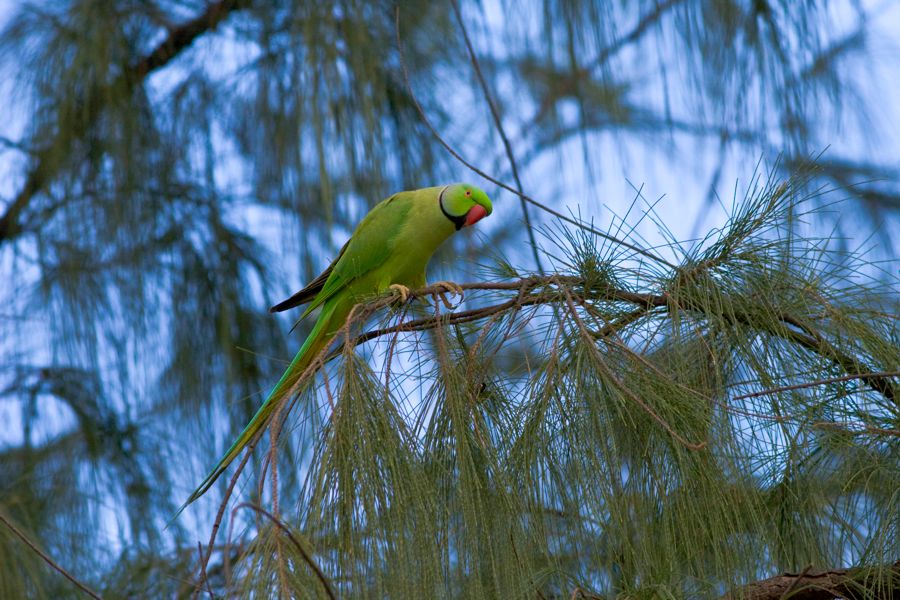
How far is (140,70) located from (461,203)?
100 cm

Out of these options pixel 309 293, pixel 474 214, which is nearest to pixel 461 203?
pixel 474 214

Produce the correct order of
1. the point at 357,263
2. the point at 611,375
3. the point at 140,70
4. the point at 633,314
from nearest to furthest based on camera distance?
the point at 611,375 → the point at 633,314 → the point at 357,263 → the point at 140,70

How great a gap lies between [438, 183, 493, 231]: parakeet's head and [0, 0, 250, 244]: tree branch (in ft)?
2.50

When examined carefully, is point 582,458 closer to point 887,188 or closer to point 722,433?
point 722,433

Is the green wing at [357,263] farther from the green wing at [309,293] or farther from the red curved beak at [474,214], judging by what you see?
the red curved beak at [474,214]

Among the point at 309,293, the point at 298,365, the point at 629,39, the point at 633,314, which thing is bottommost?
the point at 633,314

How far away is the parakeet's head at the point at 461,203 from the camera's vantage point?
6.49 ft

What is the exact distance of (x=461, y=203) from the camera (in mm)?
1982

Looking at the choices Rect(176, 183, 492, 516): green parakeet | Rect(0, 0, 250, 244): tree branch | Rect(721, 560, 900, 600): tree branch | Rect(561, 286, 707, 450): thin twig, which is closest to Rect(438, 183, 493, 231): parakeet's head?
Rect(176, 183, 492, 516): green parakeet

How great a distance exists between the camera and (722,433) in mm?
1054

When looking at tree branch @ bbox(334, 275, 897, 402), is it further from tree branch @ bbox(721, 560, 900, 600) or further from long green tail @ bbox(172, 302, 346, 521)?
long green tail @ bbox(172, 302, 346, 521)

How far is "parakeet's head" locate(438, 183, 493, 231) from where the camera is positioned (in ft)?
6.49

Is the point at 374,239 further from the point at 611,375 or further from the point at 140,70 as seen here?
the point at 611,375

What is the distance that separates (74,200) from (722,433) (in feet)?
5.98
